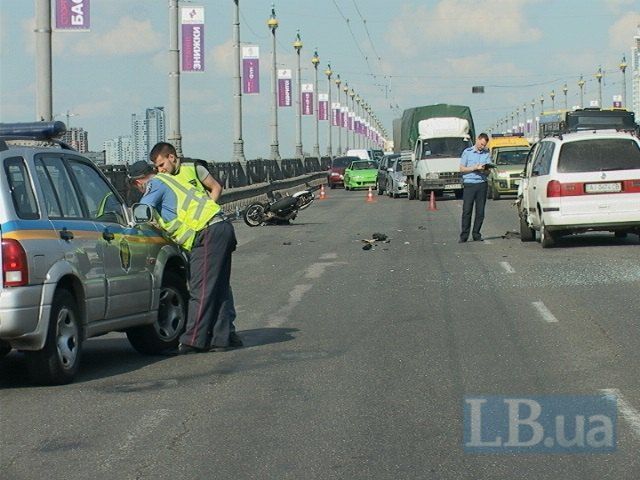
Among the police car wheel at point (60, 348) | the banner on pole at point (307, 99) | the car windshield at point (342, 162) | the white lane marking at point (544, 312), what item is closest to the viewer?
the police car wheel at point (60, 348)

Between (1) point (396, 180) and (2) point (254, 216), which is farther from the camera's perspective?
(1) point (396, 180)

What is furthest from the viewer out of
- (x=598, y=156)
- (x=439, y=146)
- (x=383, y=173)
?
(x=383, y=173)

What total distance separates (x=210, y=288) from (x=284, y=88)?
193ft

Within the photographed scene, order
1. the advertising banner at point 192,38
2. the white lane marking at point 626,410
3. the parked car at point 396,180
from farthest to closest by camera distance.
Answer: the parked car at point 396,180
the advertising banner at point 192,38
the white lane marking at point 626,410

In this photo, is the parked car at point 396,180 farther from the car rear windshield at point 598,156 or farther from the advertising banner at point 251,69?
the car rear windshield at point 598,156

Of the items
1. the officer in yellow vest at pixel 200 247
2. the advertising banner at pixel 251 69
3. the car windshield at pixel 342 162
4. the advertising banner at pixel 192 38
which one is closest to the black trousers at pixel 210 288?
the officer in yellow vest at pixel 200 247

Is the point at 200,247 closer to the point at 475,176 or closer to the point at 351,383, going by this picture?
the point at 351,383

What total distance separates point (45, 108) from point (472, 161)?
24.0 ft

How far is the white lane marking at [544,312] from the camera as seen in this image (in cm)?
1295

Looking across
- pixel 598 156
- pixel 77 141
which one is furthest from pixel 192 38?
pixel 598 156

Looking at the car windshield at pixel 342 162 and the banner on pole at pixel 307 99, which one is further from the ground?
the banner on pole at pixel 307 99

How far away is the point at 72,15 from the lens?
2439cm

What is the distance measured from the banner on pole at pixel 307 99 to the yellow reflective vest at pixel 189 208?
70875 mm

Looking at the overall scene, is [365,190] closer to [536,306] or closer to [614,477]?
[536,306]
